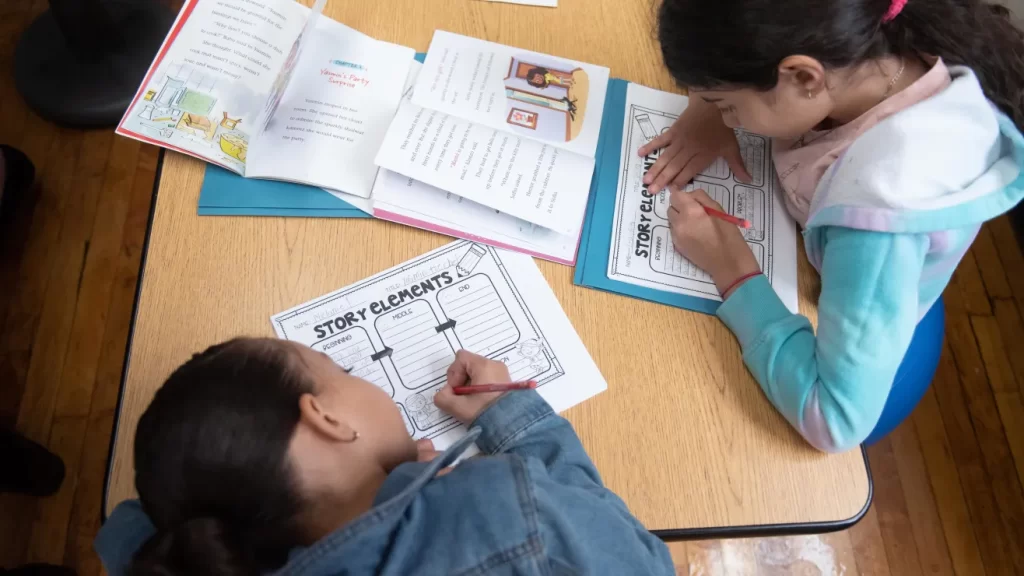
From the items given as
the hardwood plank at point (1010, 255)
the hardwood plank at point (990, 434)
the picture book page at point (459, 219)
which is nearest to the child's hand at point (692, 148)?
the picture book page at point (459, 219)

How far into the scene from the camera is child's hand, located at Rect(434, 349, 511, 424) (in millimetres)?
637

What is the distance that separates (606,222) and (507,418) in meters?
0.27

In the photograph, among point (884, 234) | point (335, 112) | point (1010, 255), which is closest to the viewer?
point (884, 234)

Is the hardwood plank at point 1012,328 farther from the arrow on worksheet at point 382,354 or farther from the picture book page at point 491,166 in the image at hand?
the arrow on worksheet at point 382,354

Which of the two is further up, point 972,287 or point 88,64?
point 88,64

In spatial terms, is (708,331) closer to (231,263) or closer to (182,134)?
(231,263)

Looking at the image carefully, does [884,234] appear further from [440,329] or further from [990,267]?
[990,267]

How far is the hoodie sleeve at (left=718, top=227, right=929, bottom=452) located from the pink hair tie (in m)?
0.21

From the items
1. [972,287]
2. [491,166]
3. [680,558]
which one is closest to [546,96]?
[491,166]

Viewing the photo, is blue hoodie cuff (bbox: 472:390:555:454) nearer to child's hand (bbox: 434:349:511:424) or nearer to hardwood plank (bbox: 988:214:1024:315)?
child's hand (bbox: 434:349:511:424)

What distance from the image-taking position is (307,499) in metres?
0.51

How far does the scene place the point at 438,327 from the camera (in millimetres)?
696

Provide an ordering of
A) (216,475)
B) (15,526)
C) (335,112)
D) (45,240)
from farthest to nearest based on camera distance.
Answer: (45,240), (15,526), (335,112), (216,475)

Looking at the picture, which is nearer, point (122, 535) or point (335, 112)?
point (122, 535)
